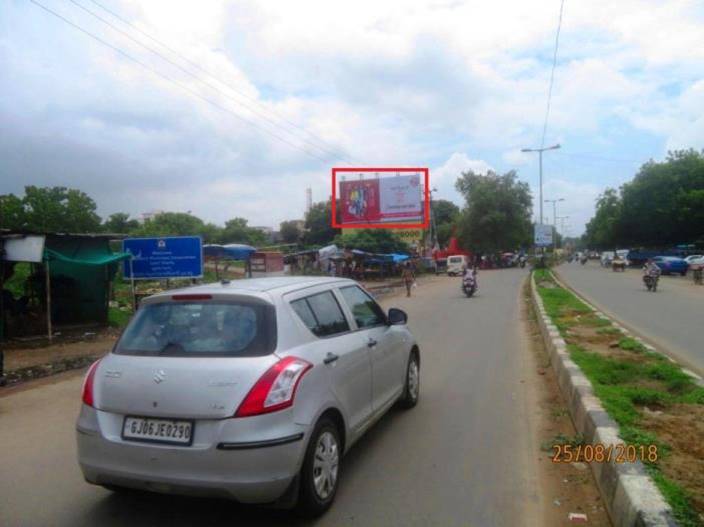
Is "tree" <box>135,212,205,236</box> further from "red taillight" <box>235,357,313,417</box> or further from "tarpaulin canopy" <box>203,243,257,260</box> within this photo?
"red taillight" <box>235,357,313,417</box>

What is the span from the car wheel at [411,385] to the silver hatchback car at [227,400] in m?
1.68

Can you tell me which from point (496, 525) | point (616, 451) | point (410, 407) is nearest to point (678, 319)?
point (410, 407)

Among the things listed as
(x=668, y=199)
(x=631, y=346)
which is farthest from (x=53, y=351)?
(x=668, y=199)

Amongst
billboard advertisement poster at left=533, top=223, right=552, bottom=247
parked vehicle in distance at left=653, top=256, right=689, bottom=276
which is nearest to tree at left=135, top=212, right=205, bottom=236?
billboard advertisement poster at left=533, top=223, right=552, bottom=247

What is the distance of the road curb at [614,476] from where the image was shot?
2916 mm

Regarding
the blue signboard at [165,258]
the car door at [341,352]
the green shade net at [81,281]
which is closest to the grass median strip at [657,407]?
the car door at [341,352]

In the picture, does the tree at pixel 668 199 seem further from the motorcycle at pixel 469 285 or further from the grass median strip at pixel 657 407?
the grass median strip at pixel 657 407

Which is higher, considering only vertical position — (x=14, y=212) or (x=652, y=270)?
(x=14, y=212)

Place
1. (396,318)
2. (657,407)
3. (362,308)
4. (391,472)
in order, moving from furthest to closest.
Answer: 1. (396,318)
2. (657,407)
3. (362,308)
4. (391,472)

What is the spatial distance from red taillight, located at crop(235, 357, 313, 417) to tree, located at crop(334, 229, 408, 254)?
36857 mm

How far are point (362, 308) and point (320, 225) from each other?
6753 centimetres

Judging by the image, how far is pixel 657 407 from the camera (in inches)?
208

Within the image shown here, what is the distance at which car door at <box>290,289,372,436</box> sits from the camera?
392 centimetres

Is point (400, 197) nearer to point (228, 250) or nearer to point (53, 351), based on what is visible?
point (228, 250)
